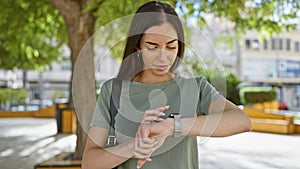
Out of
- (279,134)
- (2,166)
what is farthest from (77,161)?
(279,134)

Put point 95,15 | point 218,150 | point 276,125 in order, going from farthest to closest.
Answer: point 276,125, point 218,150, point 95,15

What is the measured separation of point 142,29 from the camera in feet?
3.68

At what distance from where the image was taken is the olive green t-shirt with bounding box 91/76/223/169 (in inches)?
44.9

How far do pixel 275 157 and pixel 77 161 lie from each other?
13.9ft

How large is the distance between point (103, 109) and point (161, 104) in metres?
0.17

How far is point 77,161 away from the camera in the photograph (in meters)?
5.55

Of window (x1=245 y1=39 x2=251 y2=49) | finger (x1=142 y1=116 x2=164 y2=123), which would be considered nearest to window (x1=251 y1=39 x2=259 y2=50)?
window (x1=245 y1=39 x2=251 y2=49)

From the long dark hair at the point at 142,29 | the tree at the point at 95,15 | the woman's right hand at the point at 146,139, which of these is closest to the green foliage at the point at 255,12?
the tree at the point at 95,15

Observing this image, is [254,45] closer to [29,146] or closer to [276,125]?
[276,125]

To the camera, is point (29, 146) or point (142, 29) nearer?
point (142, 29)

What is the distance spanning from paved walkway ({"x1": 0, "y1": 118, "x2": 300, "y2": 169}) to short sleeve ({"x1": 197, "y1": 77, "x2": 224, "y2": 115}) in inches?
205

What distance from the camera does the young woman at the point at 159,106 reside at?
1.06 m

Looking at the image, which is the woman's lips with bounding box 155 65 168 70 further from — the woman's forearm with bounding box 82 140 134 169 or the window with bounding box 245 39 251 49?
the window with bounding box 245 39 251 49

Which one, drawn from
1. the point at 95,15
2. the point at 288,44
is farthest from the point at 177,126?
the point at 288,44
